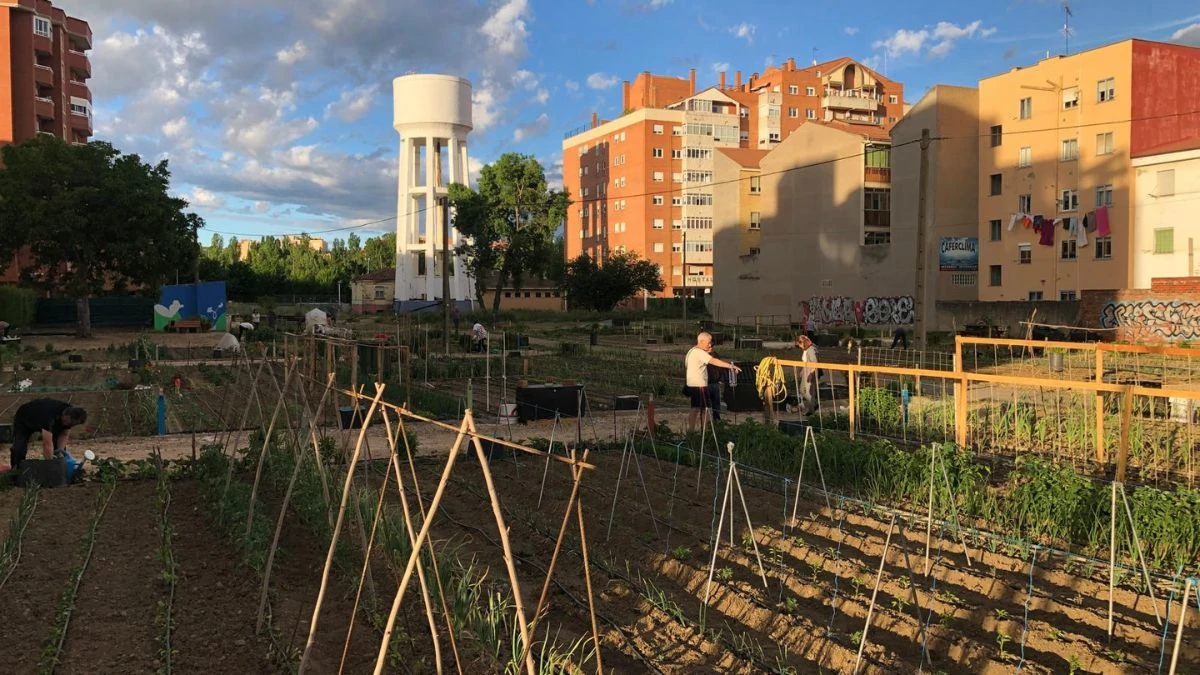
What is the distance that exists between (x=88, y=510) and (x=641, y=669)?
6555 mm

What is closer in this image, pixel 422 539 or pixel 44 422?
pixel 422 539

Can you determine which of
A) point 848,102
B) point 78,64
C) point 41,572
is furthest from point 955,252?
point 78,64

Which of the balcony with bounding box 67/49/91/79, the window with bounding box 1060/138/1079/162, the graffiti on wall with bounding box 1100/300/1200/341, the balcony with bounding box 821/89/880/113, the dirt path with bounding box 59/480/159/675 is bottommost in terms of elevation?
the dirt path with bounding box 59/480/159/675

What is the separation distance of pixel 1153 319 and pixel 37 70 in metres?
57.4

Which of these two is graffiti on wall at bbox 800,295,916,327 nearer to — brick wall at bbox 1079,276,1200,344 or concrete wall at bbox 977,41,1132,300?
concrete wall at bbox 977,41,1132,300

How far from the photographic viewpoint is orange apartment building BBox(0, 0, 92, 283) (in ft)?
161

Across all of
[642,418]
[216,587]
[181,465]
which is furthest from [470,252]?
[216,587]

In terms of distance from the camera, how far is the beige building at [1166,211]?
34656 mm

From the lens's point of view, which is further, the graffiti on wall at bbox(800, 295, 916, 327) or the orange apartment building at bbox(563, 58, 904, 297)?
the orange apartment building at bbox(563, 58, 904, 297)

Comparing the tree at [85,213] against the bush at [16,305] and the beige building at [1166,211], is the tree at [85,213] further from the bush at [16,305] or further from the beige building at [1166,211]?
the beige building at [1166,211]

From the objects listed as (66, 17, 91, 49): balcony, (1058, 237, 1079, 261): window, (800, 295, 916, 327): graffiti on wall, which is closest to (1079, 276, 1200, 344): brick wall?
(1058, 237, 1079, 261): window

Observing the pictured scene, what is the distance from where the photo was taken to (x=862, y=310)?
4878 centimetres

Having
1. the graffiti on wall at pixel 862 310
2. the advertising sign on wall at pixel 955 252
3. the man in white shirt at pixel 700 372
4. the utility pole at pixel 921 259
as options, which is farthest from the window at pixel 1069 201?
the man in white shirt at pixel 700 372

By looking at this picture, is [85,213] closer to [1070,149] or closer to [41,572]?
[41,572]
